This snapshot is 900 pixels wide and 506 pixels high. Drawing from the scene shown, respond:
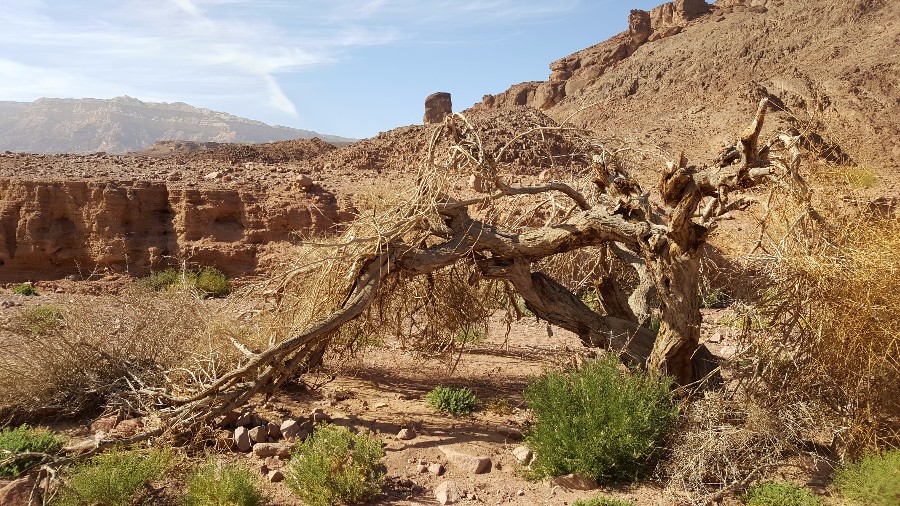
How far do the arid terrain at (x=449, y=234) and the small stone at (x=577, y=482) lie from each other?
5 cm

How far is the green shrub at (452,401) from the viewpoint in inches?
271

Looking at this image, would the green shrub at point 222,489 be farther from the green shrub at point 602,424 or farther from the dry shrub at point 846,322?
the dry shrub at point 846,322

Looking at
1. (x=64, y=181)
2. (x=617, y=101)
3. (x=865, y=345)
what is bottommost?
(x=865, y=345)

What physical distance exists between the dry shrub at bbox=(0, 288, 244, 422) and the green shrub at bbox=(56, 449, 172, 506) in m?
0.97

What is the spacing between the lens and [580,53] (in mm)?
60031

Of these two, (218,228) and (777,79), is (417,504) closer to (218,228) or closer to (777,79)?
(218,228)

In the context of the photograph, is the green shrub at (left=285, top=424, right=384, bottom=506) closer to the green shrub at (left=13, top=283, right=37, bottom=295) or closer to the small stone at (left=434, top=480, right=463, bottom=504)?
the small stone at (left=434, top=480, right=463, bottom=504)

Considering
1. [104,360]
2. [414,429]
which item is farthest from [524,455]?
[104,360]

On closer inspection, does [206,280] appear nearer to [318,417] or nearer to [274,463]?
[318,417]

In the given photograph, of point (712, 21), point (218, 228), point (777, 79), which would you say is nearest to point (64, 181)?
point (218, 228)

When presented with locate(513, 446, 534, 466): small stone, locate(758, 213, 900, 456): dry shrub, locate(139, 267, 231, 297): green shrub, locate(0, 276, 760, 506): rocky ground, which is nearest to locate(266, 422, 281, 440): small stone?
locate(0, 276, 760, 506): rocky ground

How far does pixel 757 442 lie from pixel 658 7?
5814 cm

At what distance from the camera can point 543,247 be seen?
20.5 feet

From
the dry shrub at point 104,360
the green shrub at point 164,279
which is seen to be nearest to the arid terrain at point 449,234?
the dry shrub at point 104,360
